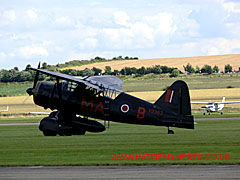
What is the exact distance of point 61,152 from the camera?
20062mm

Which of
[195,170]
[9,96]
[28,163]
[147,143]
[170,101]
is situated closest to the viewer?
[195,170]

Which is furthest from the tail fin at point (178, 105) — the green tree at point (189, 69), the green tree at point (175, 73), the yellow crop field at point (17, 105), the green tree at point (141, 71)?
the green tree at point (141, 71)

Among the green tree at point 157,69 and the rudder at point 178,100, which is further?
the green tree at point 157,69

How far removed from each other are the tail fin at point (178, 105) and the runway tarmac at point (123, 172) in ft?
31.1

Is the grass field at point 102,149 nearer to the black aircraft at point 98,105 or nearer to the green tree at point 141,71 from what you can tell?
the black aircraft at point 98,105

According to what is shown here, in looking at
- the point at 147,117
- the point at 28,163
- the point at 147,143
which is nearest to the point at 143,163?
the point at 28,163

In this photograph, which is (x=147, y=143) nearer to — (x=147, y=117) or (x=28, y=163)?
(x=147, y=117)

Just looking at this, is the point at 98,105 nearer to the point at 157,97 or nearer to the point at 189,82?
the point at 157,97

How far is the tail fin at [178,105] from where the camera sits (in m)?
25.2

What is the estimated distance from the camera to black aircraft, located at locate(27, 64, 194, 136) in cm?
2541

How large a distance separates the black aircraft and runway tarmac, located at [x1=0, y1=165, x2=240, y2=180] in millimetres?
9649

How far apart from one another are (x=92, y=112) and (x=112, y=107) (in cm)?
98

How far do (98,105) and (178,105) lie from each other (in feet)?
12.1

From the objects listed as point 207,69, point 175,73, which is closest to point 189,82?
point 175,73
